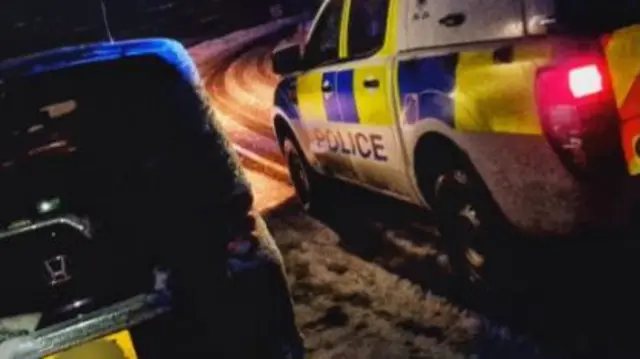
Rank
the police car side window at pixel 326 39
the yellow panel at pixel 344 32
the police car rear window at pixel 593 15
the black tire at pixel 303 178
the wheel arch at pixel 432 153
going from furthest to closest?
the black tire at pixel 303 178 → the police car side window at pixel 326 39 → the yellow panel at pixel 344 32 → the wheel arch at pixel 432 153 → the police car rear window at pixel 593 15

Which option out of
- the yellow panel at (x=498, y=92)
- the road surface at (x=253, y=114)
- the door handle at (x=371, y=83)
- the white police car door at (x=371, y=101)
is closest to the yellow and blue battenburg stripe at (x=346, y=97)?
the white police car door at (x=371, y=101)

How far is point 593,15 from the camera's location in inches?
137

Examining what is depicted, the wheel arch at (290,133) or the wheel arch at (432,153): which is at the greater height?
the wheel arch at (432,153)

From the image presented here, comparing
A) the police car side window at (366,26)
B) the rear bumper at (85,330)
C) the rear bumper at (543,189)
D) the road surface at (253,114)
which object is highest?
the police car side window at (366,26)

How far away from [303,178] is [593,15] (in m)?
3.79

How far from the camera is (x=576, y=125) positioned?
11.1 feet

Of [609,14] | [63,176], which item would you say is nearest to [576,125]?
[609,14]

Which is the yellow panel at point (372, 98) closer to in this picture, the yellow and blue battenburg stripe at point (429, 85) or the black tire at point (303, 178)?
the yellow and blue battenburg stripe at point (429, 85)

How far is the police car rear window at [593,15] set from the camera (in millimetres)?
3424

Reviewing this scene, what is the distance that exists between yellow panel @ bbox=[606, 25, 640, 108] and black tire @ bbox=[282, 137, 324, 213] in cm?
358

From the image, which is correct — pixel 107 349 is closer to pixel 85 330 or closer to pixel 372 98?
pixel 85 330

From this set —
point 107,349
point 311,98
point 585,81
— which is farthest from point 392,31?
point 107,349

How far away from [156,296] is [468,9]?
6.99 ft

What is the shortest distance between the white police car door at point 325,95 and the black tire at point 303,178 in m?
0.47
